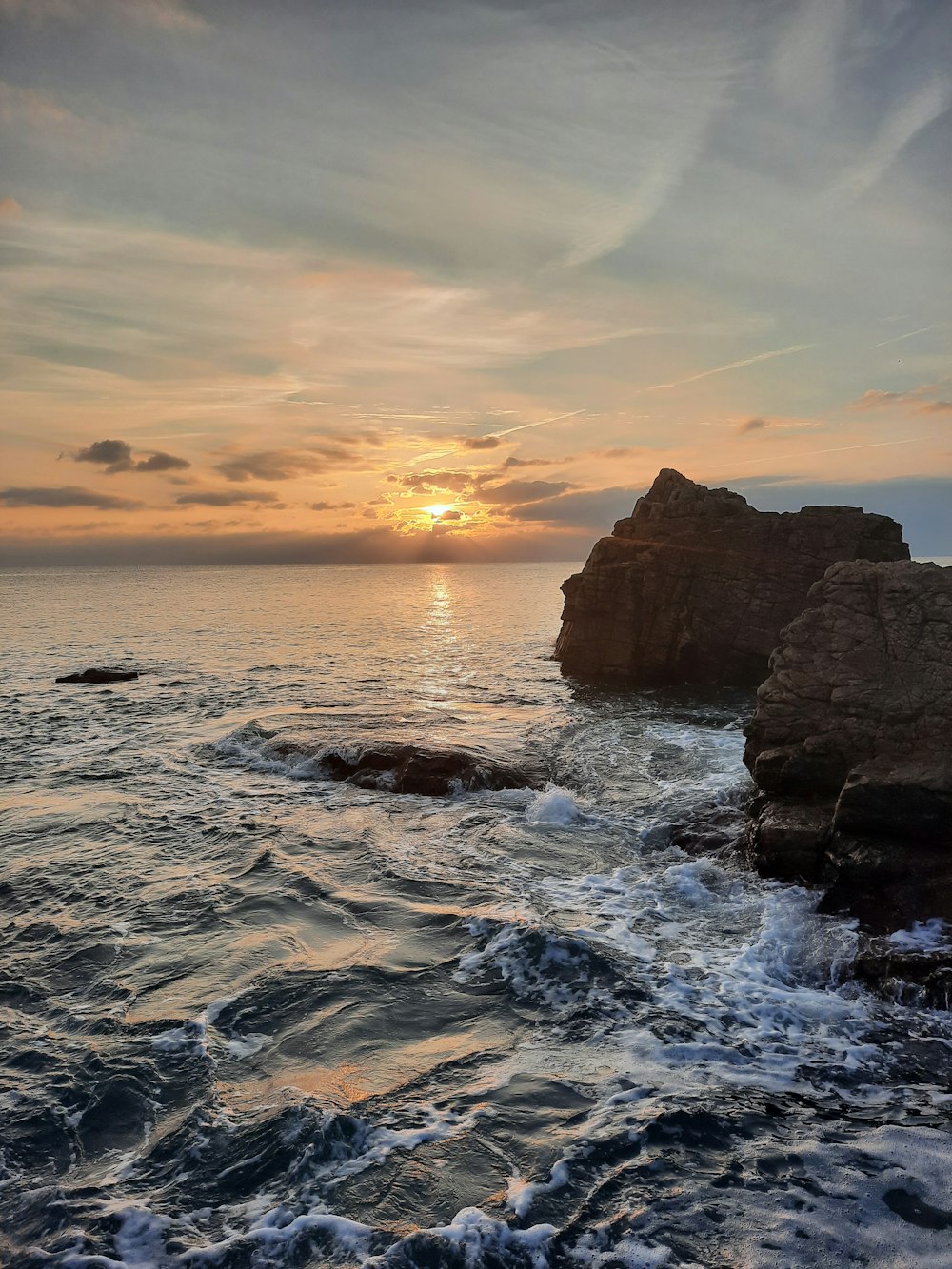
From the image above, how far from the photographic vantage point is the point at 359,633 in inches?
3145

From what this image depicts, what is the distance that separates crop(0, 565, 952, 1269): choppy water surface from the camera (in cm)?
838

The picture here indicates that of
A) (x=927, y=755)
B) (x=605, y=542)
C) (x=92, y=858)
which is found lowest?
(x=92, y=858)

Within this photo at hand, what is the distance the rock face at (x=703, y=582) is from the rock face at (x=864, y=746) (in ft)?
70.4

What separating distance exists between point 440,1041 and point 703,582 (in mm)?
36118

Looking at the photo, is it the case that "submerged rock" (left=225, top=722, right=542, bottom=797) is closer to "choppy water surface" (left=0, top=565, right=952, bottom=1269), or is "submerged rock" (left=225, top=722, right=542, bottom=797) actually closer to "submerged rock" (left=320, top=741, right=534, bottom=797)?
"submerged rock" (left=320, top=741, right=534, bottom=797)

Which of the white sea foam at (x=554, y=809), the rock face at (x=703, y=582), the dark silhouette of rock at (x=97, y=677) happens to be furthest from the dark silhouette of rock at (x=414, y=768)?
the dark silhouette of rock at (x=97, y=677)

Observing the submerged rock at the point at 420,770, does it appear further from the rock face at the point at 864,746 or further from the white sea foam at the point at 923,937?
the white sea foam at the point at 923,937

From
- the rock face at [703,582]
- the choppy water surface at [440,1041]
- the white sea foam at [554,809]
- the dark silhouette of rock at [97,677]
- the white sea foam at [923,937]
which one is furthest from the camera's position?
the dark silhouette of rock at [97,677]

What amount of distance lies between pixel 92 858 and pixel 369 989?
31.3 ft

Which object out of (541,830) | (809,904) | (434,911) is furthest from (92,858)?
(809,904)

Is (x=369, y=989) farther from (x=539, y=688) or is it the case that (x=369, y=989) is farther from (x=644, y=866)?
(x=539, y=688)

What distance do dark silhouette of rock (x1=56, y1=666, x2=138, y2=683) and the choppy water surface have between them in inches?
862

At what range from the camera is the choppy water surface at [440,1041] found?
8.38 metres

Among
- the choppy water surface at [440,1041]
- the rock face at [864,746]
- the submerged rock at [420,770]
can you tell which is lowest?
the choppy water surface at [440,1041]
